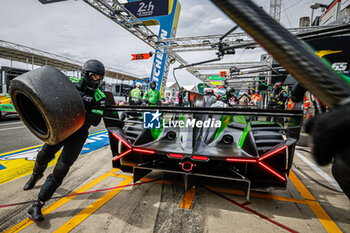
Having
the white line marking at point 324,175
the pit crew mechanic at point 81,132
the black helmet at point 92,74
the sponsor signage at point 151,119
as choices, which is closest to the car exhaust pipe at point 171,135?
the sponsor signage at point 151,119

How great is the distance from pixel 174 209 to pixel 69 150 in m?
1.44

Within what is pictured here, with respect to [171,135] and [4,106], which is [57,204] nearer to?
[171,135]

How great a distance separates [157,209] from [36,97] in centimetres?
170

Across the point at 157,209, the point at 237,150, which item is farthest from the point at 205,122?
the point at 157,209

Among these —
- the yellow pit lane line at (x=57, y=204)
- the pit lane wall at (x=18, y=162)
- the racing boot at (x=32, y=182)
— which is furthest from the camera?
the pit lane wall at (x=18, y=162)

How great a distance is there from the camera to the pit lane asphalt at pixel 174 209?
1.80m

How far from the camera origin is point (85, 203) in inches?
86.0

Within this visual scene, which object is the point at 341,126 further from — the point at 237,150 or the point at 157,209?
the point at 157,209

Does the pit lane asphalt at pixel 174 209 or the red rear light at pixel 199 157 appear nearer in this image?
the pit lane asphalt at pixel 174 209

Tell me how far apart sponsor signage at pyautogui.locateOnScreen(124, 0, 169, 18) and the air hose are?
1127cm

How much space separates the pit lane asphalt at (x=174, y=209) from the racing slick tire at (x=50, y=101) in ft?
3.18

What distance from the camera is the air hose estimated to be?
402 mm

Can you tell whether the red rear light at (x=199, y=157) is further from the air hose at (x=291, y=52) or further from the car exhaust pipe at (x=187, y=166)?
the air hose at (x=291, y=52)

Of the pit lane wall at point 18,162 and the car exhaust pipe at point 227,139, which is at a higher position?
the car exhaust pipe at point 227,139
